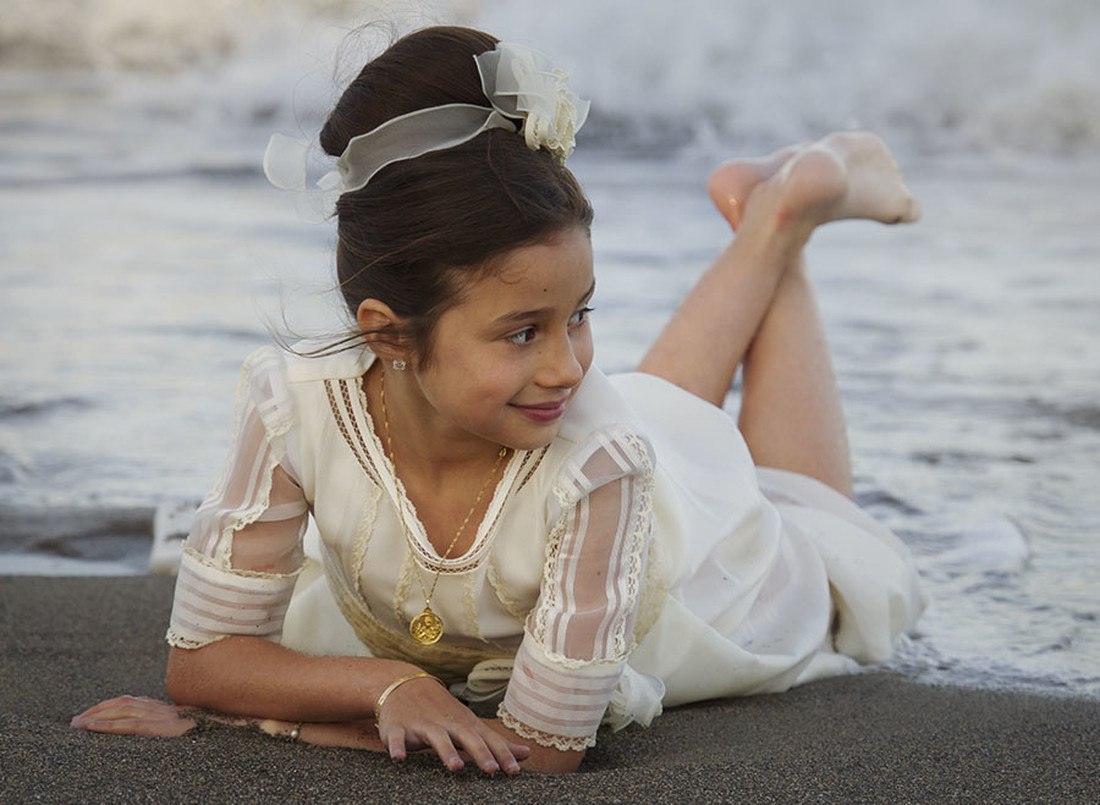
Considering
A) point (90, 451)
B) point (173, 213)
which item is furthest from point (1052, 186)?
point (90, 451)

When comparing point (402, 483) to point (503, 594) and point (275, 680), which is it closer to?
point (503, 594)

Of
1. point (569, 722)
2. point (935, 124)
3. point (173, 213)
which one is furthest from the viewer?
Answer: point (935, 124)

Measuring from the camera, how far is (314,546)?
283 cm

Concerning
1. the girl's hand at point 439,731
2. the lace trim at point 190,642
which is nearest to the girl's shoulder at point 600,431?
the girl's hand at point 439,731

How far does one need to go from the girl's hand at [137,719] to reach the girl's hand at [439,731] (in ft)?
1.21

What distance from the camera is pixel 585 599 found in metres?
2.12

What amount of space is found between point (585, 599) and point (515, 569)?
0.52ft

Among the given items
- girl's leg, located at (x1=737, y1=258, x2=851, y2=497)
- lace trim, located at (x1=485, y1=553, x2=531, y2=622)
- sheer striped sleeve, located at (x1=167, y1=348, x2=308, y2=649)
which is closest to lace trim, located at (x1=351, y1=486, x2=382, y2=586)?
sheer striped sleeve, located at (x1=167, y1=348, x2=308, y2=649)

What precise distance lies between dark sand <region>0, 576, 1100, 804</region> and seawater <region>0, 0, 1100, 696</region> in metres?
0.50

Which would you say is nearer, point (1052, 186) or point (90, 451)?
point (90, 451)

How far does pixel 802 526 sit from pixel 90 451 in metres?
2.51

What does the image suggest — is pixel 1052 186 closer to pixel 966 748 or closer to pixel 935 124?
pixel 935 124

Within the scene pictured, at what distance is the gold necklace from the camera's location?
7.43ft

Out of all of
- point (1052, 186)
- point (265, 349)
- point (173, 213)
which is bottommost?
point (173, 213)
